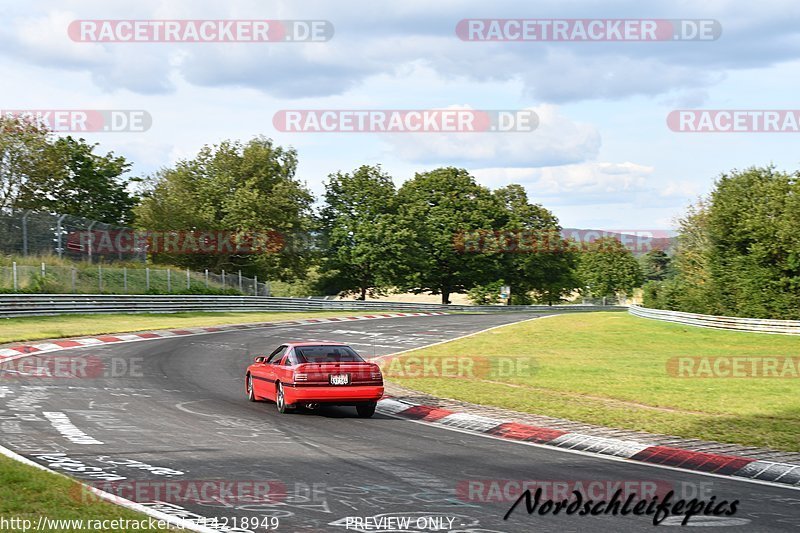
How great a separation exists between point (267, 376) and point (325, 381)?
5.82 ft

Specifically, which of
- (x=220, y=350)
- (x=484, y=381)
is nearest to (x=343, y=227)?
(x=220, y=350)

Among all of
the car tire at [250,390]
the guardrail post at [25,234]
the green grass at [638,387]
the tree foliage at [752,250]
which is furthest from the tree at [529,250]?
the car tire at [250,390]

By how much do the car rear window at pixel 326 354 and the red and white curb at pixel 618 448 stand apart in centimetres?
133

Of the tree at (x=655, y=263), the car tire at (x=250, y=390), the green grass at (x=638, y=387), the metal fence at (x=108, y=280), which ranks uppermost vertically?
the tree at (x=655, y=263)

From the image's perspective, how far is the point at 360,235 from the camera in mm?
78938

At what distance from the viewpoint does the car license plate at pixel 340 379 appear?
14.9 m

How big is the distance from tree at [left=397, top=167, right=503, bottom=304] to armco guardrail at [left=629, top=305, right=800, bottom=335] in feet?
132

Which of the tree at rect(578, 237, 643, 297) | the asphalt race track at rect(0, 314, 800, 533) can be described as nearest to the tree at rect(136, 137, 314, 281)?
the asphalt race track at rect(0, 314, 800, 533)

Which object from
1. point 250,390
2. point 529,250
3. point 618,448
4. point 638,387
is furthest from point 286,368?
point 529,250

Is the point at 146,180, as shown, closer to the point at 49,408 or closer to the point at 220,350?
the point at 220,350

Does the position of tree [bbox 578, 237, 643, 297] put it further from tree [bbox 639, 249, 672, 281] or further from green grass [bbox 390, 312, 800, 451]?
green grass [bbox 390, 312, 800, 451]

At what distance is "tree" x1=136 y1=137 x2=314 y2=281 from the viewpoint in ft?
224

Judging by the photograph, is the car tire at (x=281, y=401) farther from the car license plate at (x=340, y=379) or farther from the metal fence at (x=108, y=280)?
the metal fence at (x=108, y=280)

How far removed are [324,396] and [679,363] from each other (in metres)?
14.4
